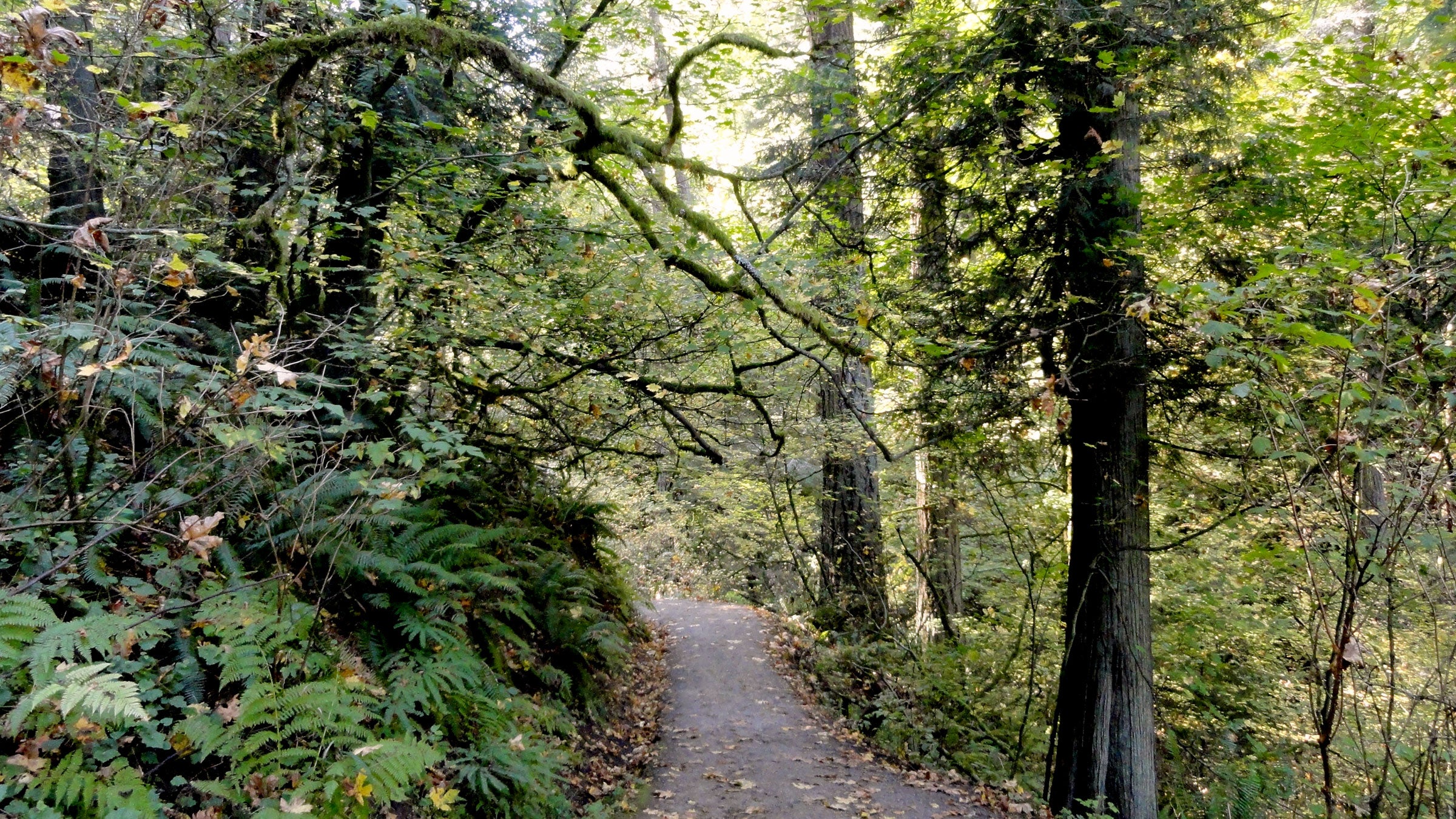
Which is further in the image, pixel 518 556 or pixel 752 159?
pixel 752 159

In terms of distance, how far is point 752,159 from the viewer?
11.8 m

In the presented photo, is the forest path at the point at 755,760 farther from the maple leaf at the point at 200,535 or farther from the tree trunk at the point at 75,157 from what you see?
the tree trunk at the point at 75,157

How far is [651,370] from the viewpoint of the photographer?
7.30 m

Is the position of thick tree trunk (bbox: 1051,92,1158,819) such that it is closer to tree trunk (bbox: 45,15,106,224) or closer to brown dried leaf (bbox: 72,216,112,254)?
brown dried leaf (bbox: 72,216,112,254)

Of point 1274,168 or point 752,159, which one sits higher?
point 752,159

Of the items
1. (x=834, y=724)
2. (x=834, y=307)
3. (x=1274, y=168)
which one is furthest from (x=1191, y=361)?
(x=834, y=724)

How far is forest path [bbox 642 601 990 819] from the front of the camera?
5965 millimetres

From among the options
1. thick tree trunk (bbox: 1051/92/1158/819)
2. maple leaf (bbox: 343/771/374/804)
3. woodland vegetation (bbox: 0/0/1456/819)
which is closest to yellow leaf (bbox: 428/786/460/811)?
woodland vegetation (bbox: 0/0/1456/819)

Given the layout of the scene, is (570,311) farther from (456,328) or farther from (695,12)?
(695,12)

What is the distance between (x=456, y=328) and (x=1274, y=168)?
6886mm

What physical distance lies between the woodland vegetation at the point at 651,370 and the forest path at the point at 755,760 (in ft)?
2.81

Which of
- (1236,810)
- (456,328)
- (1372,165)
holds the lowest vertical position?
(1236,810)

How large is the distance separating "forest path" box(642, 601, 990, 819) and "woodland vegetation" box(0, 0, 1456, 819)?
86 cm

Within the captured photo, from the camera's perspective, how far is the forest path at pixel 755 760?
5965mm
